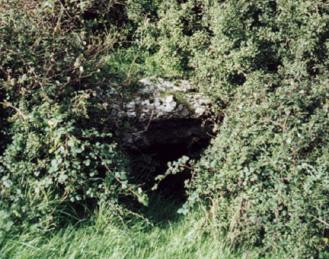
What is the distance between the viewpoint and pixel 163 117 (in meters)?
4.62

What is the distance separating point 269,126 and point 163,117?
0.95 m

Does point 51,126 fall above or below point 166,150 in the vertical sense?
above

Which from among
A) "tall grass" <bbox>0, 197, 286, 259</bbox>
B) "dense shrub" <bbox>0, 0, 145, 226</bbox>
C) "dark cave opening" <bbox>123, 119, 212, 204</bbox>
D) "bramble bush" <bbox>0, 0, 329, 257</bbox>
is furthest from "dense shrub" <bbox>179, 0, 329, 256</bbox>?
"dense shrub" <bbox>0, 0, 145, 226</bbox>

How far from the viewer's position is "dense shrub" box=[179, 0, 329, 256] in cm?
391

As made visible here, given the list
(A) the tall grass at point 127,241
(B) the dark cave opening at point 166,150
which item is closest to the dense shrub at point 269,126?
(A) the tall grass at point 127,241

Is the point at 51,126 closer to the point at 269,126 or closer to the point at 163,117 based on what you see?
the point at 163,117

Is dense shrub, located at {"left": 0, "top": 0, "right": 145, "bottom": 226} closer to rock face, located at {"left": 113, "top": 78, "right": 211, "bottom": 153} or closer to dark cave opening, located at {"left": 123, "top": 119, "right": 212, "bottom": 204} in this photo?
rock face, located at {"left": 113, "top": 78, "right": 211, "bottom": 153}

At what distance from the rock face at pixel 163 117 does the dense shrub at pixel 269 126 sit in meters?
0.25

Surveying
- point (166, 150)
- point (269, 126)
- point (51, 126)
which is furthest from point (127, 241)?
point (269, 126)

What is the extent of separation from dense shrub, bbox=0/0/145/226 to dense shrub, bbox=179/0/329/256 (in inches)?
30.6

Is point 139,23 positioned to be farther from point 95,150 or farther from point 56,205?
point 56,205

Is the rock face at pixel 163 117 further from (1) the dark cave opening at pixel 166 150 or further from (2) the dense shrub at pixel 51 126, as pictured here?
(2) the dense shrub at pixel 51 126

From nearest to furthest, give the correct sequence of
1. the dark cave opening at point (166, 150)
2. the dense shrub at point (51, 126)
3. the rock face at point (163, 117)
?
1. the dense shrub at point (51, 126)
2. the rock face at point (163, 117)
3. the dark cave opening at point (166, 150)

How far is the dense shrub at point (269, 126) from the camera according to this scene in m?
3.91
